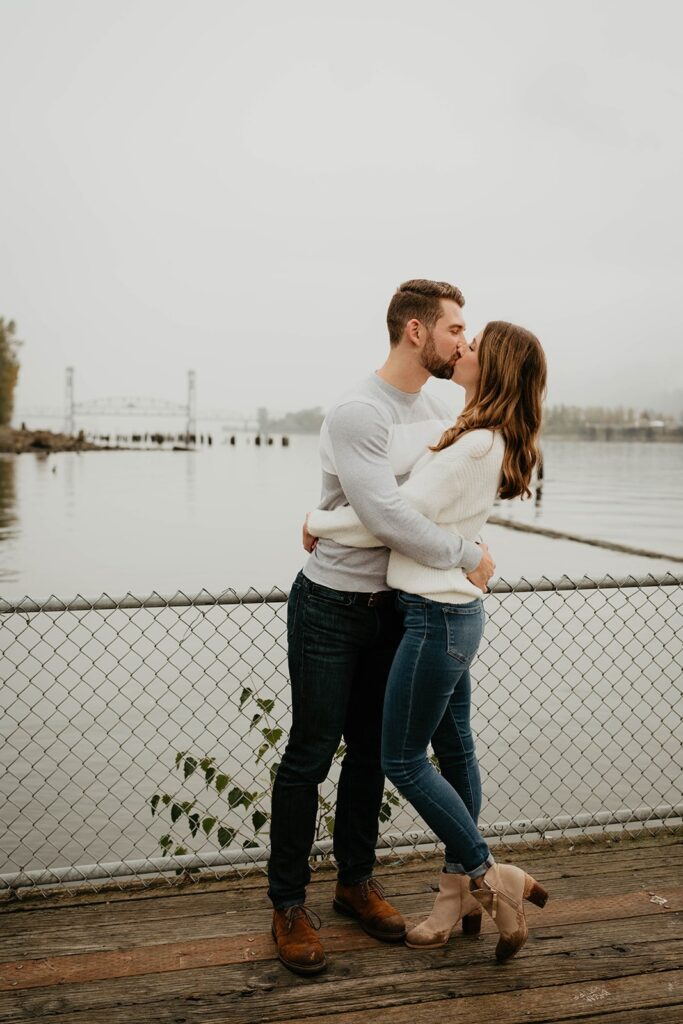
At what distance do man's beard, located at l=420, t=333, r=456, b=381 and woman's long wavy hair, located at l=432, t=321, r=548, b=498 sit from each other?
0.36 ft

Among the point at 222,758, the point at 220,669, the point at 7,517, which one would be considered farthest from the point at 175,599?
the point at 7,517

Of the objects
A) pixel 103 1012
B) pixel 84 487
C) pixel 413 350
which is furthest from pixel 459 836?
pixel 84 487

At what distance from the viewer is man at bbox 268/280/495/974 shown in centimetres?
261

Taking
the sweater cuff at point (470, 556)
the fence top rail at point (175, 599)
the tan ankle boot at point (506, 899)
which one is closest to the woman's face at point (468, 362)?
the sweater cuff at point (470, 556)

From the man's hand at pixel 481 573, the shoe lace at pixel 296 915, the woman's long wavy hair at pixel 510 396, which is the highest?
the woman's long wavy hair at pixel 510 396

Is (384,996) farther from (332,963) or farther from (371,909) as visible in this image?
(371,909)

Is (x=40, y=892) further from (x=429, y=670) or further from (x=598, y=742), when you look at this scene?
(x=598, y=742)

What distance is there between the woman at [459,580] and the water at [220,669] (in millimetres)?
1223

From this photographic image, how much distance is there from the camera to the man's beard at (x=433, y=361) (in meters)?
2.71

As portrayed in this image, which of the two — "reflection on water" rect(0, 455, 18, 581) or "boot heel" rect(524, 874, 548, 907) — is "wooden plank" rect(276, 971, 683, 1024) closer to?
"boot heel" rect(524, 874, 548, 907)

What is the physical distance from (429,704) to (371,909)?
31.6 inches

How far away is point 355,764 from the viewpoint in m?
3.10

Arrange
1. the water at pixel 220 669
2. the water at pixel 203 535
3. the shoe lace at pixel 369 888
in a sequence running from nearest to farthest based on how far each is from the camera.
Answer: the shoe lace at pixel 369 888, the water at pixel 220 669, the water at pixel 203 535

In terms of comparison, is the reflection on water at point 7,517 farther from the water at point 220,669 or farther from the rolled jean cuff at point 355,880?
the rolled jean cuff at point 355,880
